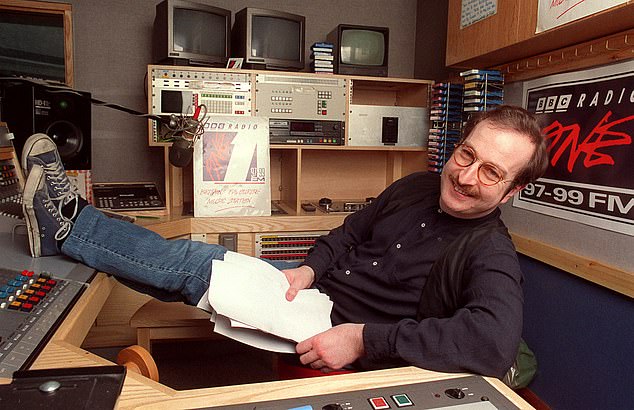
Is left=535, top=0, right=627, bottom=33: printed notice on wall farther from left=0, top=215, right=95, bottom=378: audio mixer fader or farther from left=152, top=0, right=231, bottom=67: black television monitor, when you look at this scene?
left=0, top=215, right=95, bottom=378: audio mixer fader

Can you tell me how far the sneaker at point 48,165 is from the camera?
4.71 ft

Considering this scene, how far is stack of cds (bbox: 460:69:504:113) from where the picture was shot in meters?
2.13

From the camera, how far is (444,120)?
2420mm

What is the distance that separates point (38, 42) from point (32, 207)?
1.64 metres

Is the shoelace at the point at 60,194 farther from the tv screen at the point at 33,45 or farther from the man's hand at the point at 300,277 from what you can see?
the tv screen at the point at 33,45

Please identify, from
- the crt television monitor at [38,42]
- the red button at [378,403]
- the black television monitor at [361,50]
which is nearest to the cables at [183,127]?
the black television monitor at [361,50]

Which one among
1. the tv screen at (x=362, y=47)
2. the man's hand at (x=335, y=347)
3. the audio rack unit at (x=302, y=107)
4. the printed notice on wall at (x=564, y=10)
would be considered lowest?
the man's hand at (x=335, y=347)

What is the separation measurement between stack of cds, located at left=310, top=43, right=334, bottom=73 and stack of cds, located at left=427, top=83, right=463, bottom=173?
0.55 m

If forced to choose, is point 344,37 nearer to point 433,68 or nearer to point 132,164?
point 433,68

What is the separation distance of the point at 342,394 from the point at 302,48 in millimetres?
2008

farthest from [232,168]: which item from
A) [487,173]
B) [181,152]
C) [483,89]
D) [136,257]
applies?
[487,173]

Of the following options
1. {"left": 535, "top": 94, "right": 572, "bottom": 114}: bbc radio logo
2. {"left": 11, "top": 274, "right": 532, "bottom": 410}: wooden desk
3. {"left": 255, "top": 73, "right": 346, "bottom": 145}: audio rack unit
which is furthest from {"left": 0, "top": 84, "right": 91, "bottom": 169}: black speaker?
{"left": 535, "top": 94, "right": 572, "bottom": 114}: bbc radio logo

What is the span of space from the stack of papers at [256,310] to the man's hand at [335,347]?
0.16 ft

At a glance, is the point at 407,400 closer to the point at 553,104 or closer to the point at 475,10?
the point at 553,104
